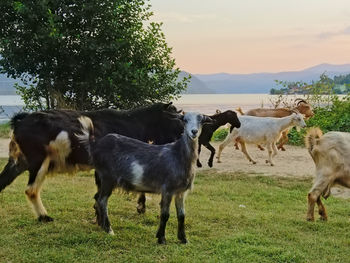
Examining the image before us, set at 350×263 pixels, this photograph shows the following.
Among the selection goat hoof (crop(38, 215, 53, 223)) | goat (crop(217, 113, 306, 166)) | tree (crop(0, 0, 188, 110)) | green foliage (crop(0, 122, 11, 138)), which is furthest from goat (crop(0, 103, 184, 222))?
green foliage (crop(0, 122, 11, 138))

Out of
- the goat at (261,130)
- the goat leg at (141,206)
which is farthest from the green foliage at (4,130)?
the goat leg at (141,206)

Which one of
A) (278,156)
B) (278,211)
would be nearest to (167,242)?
(278,211)

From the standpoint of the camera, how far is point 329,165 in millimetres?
6316

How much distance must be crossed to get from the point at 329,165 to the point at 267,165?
5.53 meters

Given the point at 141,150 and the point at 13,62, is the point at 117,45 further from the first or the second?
the point at 141,150

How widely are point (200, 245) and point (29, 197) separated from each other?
7.60 ft

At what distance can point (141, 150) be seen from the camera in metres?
5.32

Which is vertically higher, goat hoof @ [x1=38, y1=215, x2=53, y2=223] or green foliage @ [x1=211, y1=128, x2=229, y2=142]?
goat hoof @ [x1=38, y1=215, x2=53, y2=223]

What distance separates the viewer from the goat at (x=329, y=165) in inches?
247

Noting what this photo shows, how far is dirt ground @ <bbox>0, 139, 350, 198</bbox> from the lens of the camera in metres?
10.7

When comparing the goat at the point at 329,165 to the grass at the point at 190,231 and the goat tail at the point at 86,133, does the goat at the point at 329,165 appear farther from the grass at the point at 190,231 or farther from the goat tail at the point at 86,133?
the goat tail at the point at 86,133

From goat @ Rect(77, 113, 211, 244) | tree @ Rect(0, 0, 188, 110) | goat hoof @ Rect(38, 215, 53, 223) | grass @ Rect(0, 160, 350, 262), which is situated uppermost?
tree @ Rect(0, 0, 188, 110)

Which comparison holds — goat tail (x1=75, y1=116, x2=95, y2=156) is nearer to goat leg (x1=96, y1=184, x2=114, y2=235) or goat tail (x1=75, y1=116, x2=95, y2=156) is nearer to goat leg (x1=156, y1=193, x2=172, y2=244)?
goat leg (x1=96, y1=184, x2=114, y2=235)

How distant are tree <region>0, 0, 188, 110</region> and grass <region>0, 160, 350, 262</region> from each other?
23.5ft
